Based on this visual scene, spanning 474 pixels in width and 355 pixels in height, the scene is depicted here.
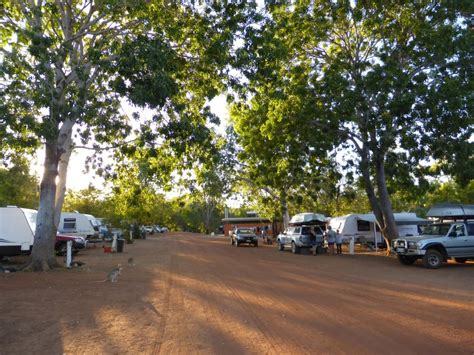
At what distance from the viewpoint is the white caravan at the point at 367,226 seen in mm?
31281

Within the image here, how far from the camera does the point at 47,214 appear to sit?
16531mm

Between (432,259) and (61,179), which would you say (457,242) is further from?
(61,179)

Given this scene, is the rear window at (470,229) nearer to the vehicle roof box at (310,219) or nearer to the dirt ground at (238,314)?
the dirt ground at (238,314)

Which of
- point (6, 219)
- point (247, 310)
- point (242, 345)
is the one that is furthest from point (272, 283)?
point (6, 219)

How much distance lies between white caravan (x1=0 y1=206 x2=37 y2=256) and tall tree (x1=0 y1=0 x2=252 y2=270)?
221 cm

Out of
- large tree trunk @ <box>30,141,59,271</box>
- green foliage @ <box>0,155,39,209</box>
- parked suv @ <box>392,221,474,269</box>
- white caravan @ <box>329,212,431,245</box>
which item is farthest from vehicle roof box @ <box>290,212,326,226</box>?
green foliage @ <box>0,155,39,209</box>

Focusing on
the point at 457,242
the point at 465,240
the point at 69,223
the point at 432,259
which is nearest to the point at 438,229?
the point at 457,242

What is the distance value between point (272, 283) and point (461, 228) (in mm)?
9852

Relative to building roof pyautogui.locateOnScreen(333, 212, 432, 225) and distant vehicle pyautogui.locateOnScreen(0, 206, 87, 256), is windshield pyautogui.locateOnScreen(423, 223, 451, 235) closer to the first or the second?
building roof pyautogui.locateOnScreen(333, 212, 432, 225)

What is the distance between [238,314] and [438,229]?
43.6 feet

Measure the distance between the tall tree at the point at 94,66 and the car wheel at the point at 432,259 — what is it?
420 inches

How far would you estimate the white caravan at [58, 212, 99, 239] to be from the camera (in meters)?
30.7

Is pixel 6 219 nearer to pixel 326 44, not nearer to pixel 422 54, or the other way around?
pixel 326 44

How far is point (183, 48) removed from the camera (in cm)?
1691
